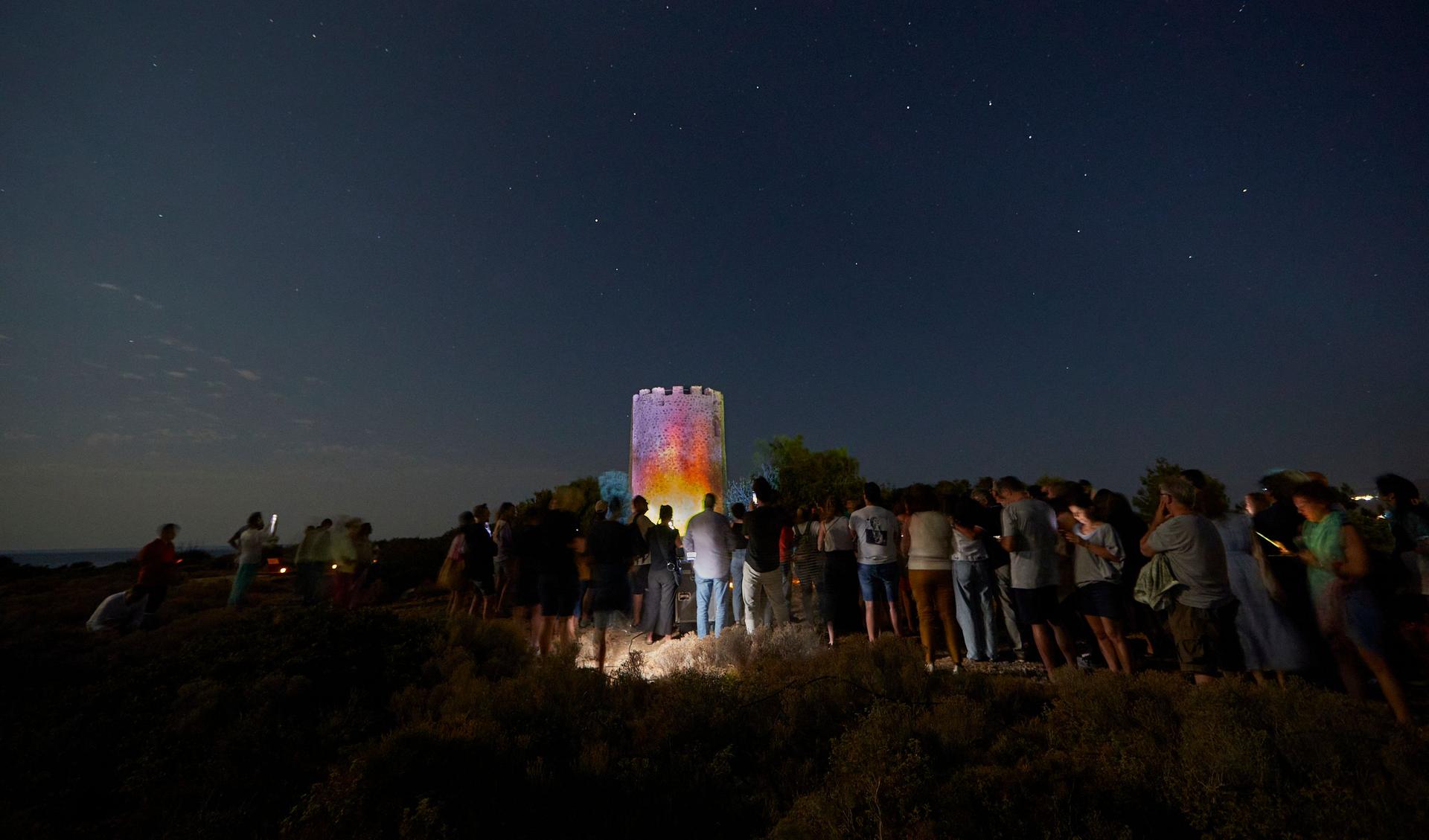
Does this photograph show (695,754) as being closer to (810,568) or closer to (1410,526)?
(810,568)

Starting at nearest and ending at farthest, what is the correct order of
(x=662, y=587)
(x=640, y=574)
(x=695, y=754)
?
(x=695, y=754) < (x=662, y=587) < (x=640, y=574)

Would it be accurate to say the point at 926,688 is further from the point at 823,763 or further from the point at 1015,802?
the point at 1015,802

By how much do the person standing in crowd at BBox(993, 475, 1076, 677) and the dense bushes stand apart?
61 centimetres

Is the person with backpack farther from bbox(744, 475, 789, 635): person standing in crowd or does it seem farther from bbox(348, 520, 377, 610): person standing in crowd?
bbox(348, 520, 377, 610): person standing in crowd

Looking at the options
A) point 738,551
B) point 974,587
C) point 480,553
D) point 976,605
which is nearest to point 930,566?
point 974,587

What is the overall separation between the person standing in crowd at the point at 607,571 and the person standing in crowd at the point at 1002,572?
397cm

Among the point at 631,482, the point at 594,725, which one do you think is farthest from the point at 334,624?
the point at 631,482

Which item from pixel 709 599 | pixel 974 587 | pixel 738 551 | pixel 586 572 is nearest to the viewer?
pixel 974 587

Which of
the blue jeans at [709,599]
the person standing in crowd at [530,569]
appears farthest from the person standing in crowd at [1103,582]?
the person standing in crowd at [530,569]

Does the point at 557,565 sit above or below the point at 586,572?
above

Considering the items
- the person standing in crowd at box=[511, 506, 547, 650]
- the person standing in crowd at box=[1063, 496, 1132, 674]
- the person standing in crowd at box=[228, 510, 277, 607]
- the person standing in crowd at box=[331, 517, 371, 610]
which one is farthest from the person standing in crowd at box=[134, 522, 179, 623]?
the person standing in crowd at box=[1063, 496, 1132, 674]

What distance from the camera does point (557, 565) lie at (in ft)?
23.4

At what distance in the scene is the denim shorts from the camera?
6.91 metres

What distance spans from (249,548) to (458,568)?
4.02 metres
